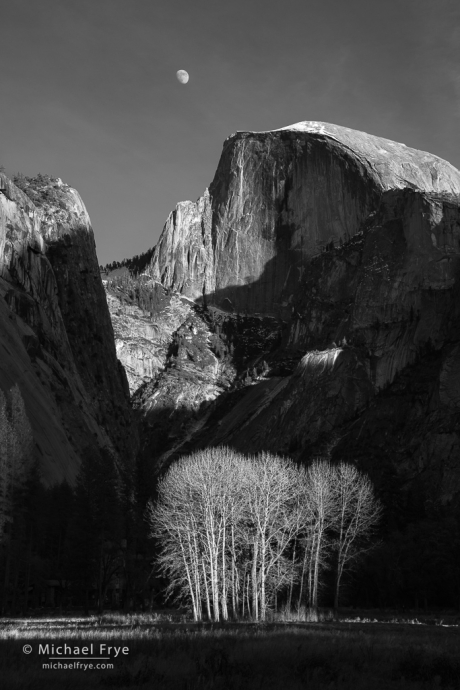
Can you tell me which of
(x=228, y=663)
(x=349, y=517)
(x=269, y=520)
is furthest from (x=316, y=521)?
(x=228, y=663)

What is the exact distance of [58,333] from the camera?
5782 inches

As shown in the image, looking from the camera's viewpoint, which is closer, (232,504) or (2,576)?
(232,504)

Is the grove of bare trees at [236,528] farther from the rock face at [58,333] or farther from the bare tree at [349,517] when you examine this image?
the rock face at [58,333]

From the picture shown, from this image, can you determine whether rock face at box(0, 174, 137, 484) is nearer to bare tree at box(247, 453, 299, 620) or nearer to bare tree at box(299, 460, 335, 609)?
bare tree at box(299, 460, 335, 609)

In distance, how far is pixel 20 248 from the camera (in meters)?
136

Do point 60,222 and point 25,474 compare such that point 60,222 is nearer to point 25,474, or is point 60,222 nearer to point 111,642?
point 25,474

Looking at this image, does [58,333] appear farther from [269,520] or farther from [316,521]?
[269,520]

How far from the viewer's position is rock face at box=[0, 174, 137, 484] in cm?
11312

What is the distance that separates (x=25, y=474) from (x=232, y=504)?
2096cm

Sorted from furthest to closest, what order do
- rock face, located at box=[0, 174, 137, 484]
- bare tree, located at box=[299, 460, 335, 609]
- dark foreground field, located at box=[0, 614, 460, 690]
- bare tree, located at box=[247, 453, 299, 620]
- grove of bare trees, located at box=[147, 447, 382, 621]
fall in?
rock face, located at box=[0, 174, 137, 484], bare tree, located at box=[299, 460, 335, 609], bare tree, located at box=[247, 453, 299, 620], grove of bare trees, located at box=[147, 447, 382, 621], dark foreground field, located at box=[0, 614, 460, 690]

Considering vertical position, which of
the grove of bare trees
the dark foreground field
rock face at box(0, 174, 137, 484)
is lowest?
the dark foreground field

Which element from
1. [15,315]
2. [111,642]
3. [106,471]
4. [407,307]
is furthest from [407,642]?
[407,307]

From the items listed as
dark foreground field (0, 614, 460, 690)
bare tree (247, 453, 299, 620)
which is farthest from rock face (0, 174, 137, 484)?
dark foreground field (0, 614, 460, 690)

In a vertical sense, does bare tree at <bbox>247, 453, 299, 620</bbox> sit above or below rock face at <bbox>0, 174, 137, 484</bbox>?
below
